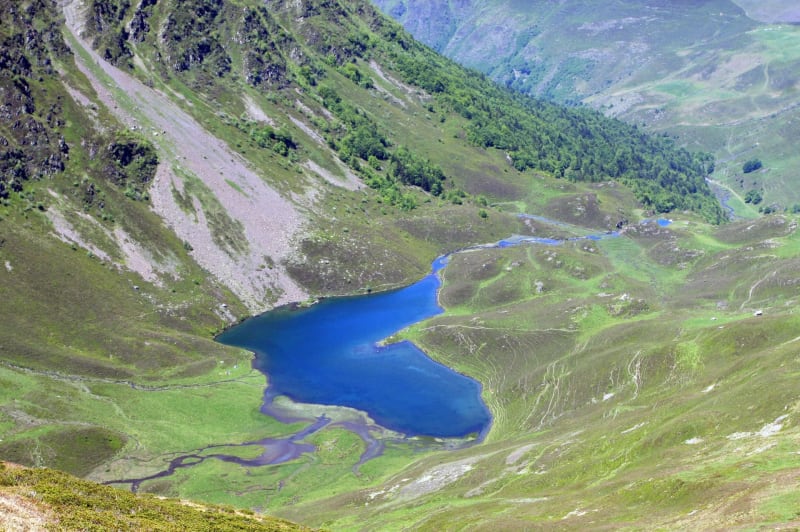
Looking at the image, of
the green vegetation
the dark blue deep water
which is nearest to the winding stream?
the dark blue deep water

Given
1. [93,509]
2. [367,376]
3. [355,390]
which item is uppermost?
[93,509]

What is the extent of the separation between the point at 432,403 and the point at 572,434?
44.3 m

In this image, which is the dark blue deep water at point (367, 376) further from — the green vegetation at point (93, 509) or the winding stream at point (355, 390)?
the green vegetation at point (93, 509)

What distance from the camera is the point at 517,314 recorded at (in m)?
188

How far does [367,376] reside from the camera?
552 feet

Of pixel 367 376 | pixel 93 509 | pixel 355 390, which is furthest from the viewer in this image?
pixel 367 376

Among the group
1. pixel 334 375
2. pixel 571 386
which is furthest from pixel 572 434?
pixel 334 375

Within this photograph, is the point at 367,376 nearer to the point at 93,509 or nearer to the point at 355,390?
the point at 355,390

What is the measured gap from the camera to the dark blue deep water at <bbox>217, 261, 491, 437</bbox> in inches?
5856

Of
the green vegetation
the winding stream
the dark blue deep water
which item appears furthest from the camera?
the dark blue deep water

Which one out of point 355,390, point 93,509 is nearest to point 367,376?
point 355,390

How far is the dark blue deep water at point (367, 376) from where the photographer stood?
488ft

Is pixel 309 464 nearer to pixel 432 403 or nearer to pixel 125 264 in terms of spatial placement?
pixel 432 403

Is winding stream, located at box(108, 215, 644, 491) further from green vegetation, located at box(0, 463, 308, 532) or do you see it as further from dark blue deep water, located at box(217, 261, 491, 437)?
green vegetation, located at box(0, 463, 308, 532)
